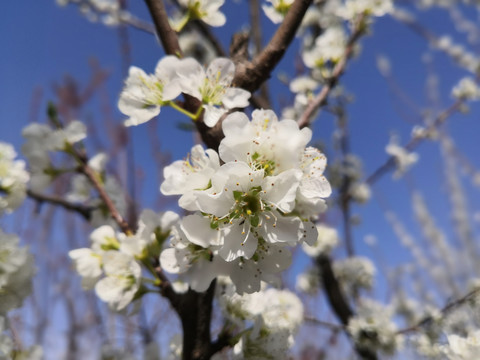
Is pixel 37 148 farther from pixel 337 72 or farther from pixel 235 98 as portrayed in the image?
pixel 337 72

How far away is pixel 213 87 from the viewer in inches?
35.7

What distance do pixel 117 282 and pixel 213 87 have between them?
60cm

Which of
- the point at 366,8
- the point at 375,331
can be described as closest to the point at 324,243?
the point at 375,331

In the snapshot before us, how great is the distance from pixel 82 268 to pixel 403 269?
519 cm

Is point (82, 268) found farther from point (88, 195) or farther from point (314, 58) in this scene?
point (314, 58)

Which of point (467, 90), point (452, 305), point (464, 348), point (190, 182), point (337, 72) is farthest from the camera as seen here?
point (467, 90)

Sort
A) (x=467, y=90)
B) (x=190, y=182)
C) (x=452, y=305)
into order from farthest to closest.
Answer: (x=467, y=90), (x=452, y=305), (x=190, y=182)

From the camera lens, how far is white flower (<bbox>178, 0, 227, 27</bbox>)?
1.10 m

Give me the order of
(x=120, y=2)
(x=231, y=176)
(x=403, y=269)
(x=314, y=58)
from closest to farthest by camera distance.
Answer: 1. (x=231, y=176)
2. (x=314, y=58)
3. (x=120, y=2)
4. (x=403, y=269)

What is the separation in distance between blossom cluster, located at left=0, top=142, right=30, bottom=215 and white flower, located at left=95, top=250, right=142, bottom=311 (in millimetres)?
483

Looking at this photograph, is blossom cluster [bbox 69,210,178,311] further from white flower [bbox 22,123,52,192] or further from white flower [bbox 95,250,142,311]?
white flower [bbox 22,123,52,192]

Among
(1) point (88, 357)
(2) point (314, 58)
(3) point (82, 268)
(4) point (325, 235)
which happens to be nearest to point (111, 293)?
(3) point (82, 268)

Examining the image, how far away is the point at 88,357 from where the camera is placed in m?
4.70

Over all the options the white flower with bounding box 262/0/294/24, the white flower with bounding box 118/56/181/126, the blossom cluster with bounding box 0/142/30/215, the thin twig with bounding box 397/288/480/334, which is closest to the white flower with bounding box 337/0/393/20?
the white flower with bounding box 262/0/294/24
